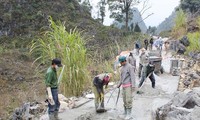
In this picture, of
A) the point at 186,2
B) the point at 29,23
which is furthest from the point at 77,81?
the point at 186,2

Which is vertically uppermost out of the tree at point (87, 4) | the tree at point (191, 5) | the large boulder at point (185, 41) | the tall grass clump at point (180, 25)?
the tree at point (87, 4)

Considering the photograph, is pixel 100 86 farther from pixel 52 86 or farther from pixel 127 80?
pixel 52 86

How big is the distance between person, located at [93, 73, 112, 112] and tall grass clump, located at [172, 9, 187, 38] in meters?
23.1

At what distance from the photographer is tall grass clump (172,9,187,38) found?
30.6 metres

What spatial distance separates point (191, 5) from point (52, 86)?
42.9m

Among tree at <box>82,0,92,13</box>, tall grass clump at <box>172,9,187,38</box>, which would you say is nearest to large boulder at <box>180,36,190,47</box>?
tall grass clump at <box>172,9,187,38</box>

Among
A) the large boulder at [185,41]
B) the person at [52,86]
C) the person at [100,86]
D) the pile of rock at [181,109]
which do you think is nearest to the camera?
the pile of rock at [181,109]

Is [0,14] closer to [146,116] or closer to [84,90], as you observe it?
[84,90]

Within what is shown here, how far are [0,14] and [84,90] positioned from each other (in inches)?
1313

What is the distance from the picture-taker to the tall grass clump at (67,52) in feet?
33.0

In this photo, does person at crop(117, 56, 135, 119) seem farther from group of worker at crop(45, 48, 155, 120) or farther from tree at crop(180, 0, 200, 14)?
tree at crop(180, 0, 200, 14)

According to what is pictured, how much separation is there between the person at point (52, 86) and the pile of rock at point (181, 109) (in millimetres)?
2169

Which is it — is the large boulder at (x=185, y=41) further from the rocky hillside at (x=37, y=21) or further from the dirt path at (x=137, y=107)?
the dirt path at (x=137, y=107)

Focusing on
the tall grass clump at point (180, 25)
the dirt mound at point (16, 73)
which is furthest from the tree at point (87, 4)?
the tall grass clump at point (180, 25)
